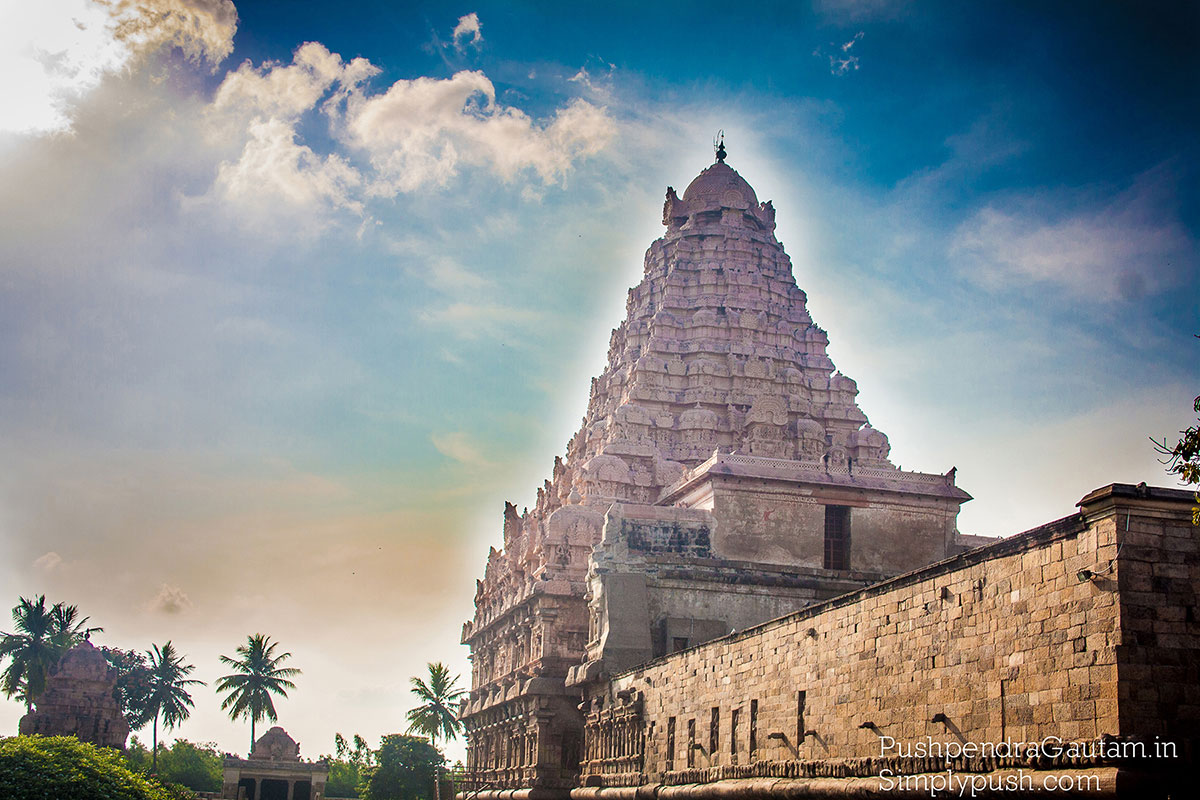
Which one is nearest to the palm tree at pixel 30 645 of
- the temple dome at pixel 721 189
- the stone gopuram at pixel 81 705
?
the stone gopuram at pixel 81 705

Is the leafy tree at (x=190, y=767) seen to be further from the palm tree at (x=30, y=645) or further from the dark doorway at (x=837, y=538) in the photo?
the dark doorway at (x=837, y=538)

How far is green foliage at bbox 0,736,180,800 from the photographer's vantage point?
2567 cm

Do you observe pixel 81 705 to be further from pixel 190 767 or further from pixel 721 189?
pixel 721 189

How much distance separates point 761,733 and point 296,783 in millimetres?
38044

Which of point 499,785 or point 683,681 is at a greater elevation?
point 683,681

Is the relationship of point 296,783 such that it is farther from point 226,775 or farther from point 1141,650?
point 1141,650

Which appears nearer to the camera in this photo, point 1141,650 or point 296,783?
point 1141,650

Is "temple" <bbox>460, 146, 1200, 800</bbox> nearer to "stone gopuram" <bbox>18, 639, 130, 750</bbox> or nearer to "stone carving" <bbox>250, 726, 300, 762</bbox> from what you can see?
"stone carving" <bbox>250, 726, 300, 762</bbox>

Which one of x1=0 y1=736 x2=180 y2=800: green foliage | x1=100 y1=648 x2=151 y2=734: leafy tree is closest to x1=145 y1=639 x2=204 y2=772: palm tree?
x1=100 y1=648 x2=151 y2=734: leafy tree

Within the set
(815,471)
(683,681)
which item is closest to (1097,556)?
(683,681)

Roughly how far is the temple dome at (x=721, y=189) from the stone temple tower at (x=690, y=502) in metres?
0.10

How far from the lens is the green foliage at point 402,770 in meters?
55.4

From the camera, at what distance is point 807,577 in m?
30.5

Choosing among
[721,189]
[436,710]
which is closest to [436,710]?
[436,710]
